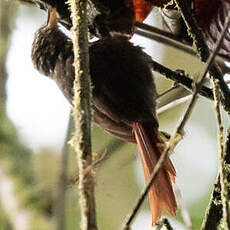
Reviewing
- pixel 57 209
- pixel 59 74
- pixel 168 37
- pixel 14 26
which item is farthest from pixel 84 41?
pixel 168 37

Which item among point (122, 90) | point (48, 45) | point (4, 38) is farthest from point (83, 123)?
point (48, 45)

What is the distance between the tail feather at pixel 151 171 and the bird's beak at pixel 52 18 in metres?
0.57

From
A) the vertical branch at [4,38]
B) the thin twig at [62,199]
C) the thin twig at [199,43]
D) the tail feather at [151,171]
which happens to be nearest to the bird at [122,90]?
the tail feather at [151,171]

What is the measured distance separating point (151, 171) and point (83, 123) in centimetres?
89

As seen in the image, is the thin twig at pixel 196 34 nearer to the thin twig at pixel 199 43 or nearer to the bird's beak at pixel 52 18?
the thin twig at pixel 199 43

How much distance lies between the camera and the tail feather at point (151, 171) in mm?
1939

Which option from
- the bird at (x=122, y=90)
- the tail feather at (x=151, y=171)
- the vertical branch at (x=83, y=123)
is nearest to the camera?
the vertical branch at (x=83, y=123)

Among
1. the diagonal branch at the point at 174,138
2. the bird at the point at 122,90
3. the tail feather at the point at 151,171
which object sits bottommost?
the tail feather at the point at 151,171

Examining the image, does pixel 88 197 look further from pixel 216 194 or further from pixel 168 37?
pixel 168 37

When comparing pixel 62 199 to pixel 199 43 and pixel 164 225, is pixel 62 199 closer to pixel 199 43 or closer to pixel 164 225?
pixel 164 225

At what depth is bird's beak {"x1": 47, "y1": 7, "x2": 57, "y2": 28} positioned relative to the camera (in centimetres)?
240

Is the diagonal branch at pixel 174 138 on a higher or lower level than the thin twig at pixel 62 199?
higher

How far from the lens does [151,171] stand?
210cm

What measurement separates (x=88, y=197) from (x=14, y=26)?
Result: 1.08 metres
